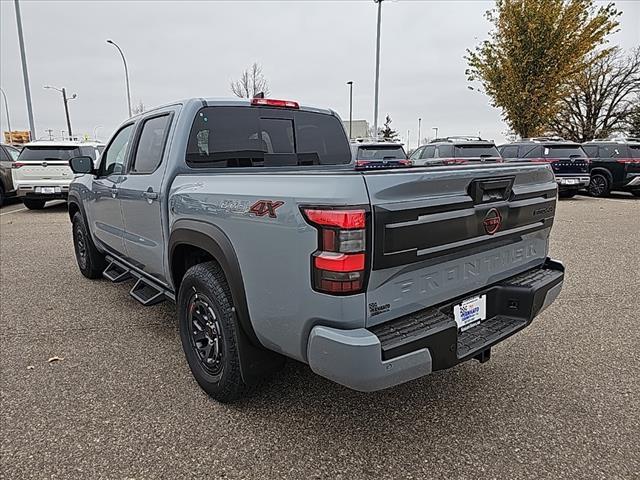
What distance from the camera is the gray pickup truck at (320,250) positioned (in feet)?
6.45

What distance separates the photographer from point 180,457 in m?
2.35

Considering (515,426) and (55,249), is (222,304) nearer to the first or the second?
(515,426)

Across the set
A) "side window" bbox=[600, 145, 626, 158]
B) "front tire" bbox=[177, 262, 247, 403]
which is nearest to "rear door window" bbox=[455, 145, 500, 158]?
"side window" bbox=[600, 145, 626, 158]

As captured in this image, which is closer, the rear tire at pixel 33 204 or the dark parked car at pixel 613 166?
the rear tire at pixel 33 204

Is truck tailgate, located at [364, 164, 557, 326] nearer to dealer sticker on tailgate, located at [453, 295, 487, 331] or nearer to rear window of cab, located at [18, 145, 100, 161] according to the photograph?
dealer sticker on tailgate, located at [453, 295, 487, 331]

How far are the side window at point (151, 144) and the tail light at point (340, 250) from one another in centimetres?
187

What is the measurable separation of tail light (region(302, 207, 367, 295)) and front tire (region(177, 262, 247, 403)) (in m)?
0.80

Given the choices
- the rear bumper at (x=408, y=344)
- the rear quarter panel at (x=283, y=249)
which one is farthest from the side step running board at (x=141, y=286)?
the rear bumper at (x=408, y=344)

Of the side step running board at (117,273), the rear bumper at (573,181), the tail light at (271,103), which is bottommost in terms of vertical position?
the side step running board at (117,273)

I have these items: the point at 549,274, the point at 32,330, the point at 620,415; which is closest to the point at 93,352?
the point at 32,330

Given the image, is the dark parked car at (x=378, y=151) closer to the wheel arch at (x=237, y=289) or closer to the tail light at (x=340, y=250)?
the wheel arch at (x=237, y=289)

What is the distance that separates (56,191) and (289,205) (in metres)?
11.1

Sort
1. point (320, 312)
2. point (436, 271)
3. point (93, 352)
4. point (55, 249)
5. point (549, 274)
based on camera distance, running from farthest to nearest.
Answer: point (55, 249) < point (93, 352) < point (549, 274) < point (436, 271) < point (320, 312)

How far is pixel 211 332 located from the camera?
2.81 meters
